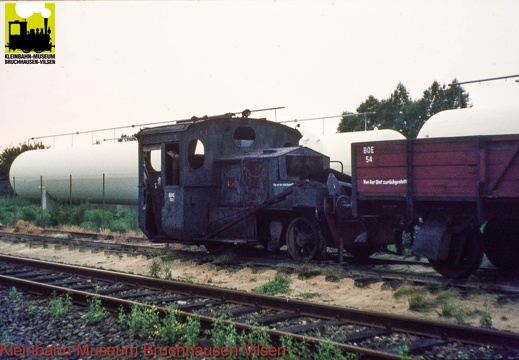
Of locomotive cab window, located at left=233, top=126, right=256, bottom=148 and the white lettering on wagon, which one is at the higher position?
locomotive cab window, located at left=233, top=126, right=256, bottom=148

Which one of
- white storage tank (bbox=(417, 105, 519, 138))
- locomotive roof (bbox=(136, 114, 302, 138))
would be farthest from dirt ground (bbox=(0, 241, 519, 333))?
white storage tank (bbox=(417, 105, 519, 138))

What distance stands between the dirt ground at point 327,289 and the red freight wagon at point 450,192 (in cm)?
122

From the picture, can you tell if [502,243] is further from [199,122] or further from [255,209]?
[199,122]

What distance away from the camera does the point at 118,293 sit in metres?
9.75

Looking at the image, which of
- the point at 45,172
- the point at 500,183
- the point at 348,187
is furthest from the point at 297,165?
the point at 45,172

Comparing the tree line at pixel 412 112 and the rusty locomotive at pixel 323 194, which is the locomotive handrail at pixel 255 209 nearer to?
the rusty locomotive at pixel 323 194

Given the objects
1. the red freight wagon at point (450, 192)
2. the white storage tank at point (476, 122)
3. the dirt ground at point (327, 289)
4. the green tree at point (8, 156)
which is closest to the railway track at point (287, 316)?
the dirt ground at point (327, 289)

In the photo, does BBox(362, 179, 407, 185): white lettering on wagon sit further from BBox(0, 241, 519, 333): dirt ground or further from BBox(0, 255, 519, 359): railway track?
BBox(0, 255, 519, 359): railway track

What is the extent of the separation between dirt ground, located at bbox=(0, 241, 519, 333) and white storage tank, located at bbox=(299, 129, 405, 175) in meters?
12.2

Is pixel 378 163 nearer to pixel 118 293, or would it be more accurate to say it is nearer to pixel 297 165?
pixel 297 165

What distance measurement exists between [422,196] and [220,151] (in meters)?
5.79

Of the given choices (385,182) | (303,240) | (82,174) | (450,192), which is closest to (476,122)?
(303,240)

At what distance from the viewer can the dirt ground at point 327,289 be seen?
798 cm

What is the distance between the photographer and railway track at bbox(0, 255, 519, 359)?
600cm
